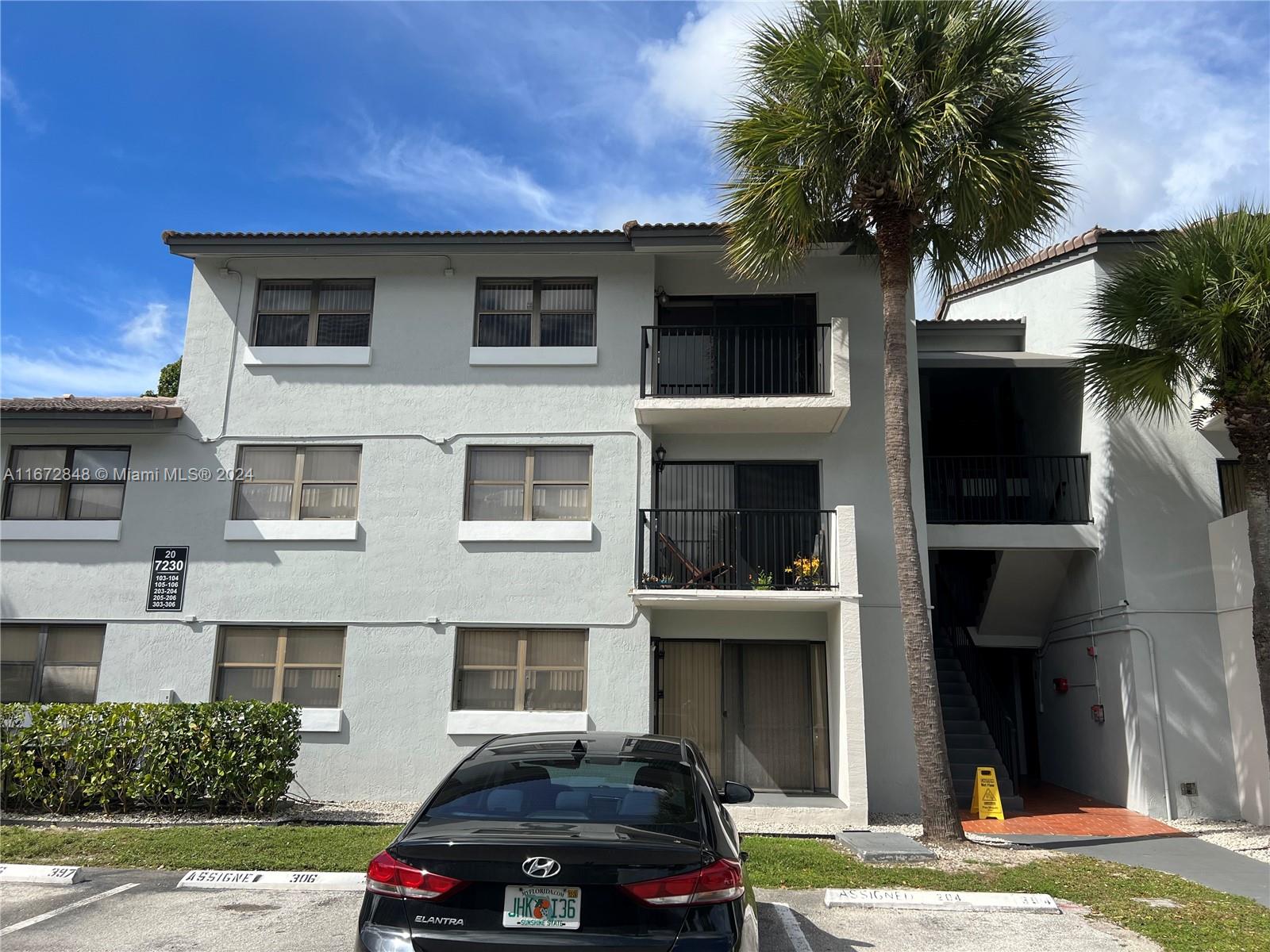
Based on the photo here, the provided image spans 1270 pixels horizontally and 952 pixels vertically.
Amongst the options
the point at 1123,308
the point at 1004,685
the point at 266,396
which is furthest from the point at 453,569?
the point at 1004,685

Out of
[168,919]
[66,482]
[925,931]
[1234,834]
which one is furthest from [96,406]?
[1234,834]

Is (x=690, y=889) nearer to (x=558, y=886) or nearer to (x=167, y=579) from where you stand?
(x=558, y=886)

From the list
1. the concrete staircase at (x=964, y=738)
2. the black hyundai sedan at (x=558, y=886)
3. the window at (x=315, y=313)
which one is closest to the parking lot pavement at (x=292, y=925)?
the black hyundai sedan at (x=558, y=886)

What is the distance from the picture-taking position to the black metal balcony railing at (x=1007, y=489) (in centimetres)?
Result: 1564

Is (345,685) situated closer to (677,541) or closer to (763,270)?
(677,541)

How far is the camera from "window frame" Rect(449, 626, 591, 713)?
14.0 metres

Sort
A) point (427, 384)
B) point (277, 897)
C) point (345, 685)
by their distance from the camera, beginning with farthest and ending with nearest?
point (427, 384) < point (345, 685) < point (277, 897)

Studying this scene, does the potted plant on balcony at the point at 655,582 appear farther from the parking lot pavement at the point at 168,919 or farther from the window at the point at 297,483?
the parking lot pavement at the point at 168,919

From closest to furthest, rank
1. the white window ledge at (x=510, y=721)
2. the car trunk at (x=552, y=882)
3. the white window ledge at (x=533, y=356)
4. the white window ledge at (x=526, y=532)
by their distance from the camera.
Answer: the car trunk at (x=552, y=882) → the white window ledge at (x=510, y=721) → the white window ledge at (x=526, y=532) → the white window ledge at (x=533, y=356)

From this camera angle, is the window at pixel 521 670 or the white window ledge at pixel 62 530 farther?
the white window ledge at pixel 62 530

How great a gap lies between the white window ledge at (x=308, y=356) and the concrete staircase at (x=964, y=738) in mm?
10169

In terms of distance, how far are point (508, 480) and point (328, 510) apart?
2783 millimetres

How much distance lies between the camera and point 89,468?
15508 mm

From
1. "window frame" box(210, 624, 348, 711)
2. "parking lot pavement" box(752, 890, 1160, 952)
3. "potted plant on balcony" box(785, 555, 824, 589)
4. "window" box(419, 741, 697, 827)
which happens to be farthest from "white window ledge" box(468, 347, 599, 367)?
"window" box(419, 741, 697, 827)
